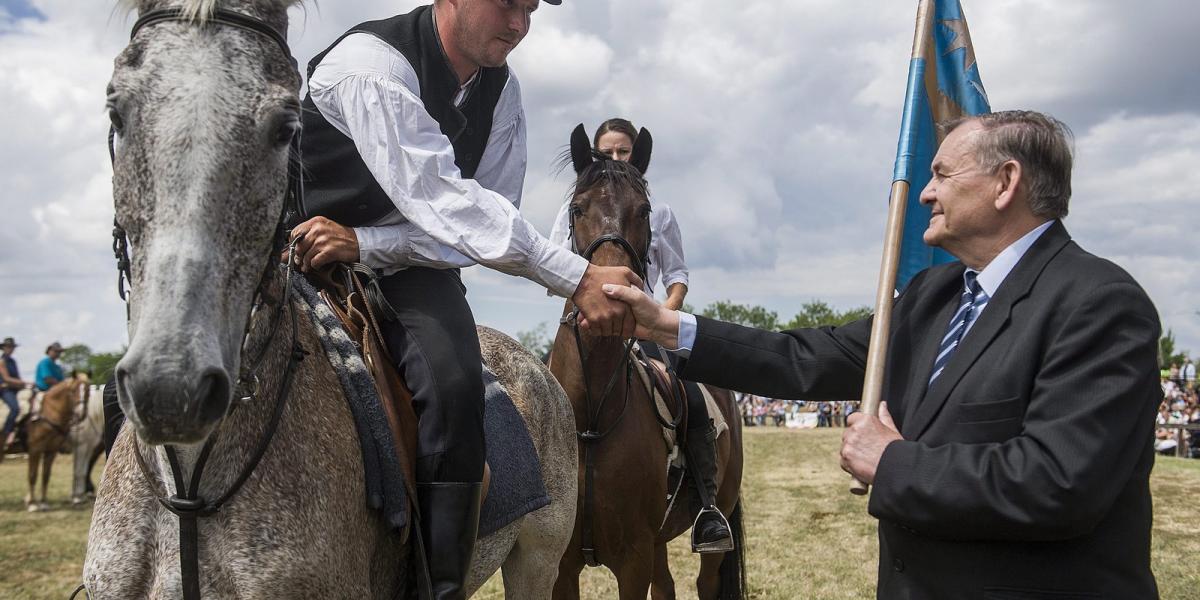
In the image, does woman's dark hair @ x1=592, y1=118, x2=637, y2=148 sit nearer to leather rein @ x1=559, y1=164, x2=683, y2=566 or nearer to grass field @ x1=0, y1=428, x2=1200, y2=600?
leather rein @ x1=559, y1=164, x2=683, y2=566

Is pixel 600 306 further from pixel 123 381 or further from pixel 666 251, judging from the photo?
pixel 666 251

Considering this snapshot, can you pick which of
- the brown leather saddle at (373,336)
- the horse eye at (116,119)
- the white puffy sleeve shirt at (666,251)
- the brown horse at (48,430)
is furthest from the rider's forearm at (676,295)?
the brown horse at (48,430)

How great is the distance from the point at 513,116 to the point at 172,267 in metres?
2.20

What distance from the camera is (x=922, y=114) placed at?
130 inches

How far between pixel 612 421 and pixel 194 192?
3.52 meters

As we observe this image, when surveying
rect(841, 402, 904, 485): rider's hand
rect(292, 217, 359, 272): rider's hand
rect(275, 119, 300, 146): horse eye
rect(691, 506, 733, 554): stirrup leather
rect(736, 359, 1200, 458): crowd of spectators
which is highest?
rect(275, 119, 300, 146): horse eye

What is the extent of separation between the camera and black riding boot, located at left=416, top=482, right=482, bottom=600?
9.84 ft

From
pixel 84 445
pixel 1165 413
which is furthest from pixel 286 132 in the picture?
pixel 1165 413

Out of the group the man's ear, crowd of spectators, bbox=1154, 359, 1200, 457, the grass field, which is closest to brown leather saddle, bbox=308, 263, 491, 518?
the man's ear

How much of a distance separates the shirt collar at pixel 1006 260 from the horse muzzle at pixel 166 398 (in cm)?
208

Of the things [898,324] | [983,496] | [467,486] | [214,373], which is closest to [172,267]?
[214,373]

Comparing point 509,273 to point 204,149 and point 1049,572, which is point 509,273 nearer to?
point 204,149

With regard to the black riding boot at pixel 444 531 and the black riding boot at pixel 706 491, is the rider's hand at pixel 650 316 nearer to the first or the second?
the black riding boot at pixel 444 531

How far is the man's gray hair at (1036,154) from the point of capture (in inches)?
99.6
